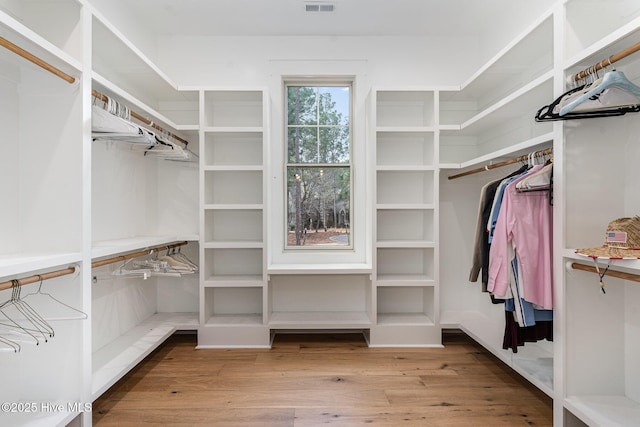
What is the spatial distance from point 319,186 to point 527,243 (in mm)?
2011

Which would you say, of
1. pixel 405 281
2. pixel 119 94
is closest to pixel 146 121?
pixel 119 94

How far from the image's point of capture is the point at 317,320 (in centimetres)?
313

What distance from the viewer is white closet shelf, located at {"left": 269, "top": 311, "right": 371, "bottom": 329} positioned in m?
3.07

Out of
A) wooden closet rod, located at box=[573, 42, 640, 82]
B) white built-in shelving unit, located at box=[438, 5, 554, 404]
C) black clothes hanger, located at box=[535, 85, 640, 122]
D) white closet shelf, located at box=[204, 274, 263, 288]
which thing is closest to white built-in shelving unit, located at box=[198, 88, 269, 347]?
white closet shelf, located at box=[204, 274, 263, 288]

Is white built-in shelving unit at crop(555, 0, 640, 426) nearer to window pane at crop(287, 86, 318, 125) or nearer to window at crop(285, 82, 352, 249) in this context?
window at crop(285, 82, 352, 249)

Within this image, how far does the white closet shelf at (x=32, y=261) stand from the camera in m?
1.35

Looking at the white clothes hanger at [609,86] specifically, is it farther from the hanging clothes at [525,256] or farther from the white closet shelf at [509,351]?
the white closet shelf at [509,351]

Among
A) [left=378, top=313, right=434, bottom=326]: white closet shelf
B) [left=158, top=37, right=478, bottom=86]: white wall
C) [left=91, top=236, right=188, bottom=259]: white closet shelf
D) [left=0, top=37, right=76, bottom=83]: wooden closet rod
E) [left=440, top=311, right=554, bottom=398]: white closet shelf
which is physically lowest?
[left=378, top=313, right=434, bottom=326]: white closet shelf

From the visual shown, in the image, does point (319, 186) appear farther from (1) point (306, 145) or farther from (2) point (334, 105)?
(2) point (334, 105)

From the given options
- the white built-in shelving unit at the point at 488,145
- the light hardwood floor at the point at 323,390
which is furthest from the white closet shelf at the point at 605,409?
the light hardwood floor at the point at 323,390

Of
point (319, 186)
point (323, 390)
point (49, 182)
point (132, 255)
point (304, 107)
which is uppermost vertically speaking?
point (304, 107)

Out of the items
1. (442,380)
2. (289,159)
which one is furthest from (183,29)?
(442,380)

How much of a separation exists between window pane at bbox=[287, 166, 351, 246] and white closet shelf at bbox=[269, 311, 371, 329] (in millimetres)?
707

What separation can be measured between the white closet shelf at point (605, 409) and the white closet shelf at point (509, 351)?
0.15 m
